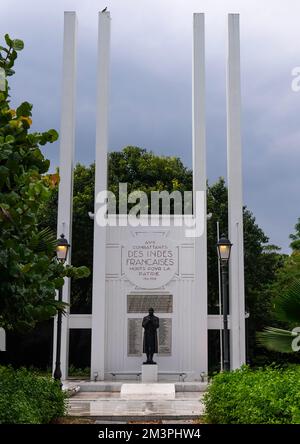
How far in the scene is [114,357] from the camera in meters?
21.5

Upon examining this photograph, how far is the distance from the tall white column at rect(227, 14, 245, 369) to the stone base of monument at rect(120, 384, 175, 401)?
12.3 ft

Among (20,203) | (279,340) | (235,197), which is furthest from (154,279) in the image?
(20,203)

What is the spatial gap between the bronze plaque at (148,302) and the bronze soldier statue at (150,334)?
4.05ft

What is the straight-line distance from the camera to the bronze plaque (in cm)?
2188

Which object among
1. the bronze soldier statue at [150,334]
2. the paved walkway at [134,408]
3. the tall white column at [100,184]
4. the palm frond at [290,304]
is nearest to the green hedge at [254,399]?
the palm frond at [290,304]

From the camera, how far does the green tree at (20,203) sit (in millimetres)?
6906

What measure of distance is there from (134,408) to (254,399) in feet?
18.9

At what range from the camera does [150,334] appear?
67.3ft

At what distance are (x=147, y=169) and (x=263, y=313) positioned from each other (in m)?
9.27

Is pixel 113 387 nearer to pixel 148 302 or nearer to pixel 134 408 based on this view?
pixel 148 302

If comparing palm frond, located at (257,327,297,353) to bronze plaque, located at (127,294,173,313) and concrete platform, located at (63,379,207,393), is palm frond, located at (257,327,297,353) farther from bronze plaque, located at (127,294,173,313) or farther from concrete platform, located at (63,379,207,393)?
bronze plaque, located at (127,294,173,313)
